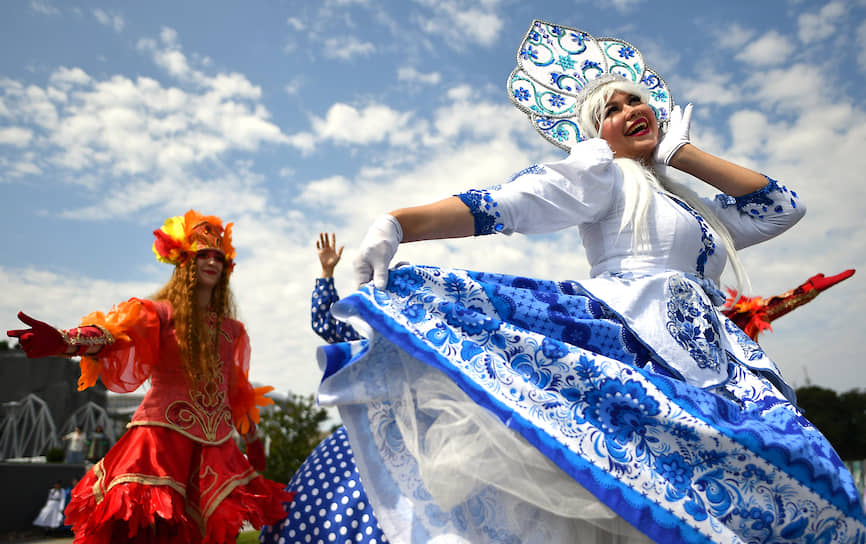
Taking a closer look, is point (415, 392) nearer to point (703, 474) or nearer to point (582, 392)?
point (582, 392)

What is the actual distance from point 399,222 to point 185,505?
1939 millimetres

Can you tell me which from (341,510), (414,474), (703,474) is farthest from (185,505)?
(703,474)

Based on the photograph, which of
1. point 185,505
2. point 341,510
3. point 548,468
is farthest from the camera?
point 185,505

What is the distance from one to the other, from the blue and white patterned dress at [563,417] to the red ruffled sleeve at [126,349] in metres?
1.76

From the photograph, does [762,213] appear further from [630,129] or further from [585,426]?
[585,426]

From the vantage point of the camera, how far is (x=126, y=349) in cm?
304

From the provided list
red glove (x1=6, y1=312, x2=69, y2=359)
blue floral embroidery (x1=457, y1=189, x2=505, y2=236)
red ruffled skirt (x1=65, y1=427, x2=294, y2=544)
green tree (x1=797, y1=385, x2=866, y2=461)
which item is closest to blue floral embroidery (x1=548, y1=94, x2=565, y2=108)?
blue floral embroidery (x1=457, y1=189, x2=505, y2=236)

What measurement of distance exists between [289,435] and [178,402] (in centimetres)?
581

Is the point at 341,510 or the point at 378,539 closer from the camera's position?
the point at 378,539

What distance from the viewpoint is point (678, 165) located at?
7.74 ft

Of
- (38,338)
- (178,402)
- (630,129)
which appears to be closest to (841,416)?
(630,129)

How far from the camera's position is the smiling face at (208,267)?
354 centimetres

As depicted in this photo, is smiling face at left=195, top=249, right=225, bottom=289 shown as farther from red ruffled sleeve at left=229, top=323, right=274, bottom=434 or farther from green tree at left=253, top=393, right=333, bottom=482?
green tree at left=253, top=393, right=333, bottom=482

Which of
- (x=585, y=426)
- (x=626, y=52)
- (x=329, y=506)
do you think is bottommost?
(x=329, y=506)
